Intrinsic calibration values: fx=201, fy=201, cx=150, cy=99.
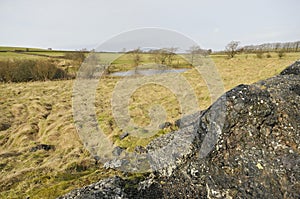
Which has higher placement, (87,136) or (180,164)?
(180,164)

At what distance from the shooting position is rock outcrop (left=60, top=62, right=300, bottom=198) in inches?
134

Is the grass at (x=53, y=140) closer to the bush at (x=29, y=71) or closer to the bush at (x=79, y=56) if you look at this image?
the bush at (x=29, y=71)

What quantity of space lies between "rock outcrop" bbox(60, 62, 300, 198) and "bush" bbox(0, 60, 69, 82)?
40.2m

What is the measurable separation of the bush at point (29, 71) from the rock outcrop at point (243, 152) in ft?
132

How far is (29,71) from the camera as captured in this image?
3819 cm

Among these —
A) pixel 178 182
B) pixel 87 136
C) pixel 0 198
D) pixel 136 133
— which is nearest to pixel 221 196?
pixel 178 182

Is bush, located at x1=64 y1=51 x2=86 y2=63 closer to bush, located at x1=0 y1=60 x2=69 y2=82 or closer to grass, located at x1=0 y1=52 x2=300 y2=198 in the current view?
bush, located at x1=0 y1=60 x2=69 y2=82

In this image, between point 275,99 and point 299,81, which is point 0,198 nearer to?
point 275,99

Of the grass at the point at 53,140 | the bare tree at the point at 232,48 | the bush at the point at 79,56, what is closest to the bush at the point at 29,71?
the bush at the point at 79,56

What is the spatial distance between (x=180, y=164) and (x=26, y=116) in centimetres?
1711

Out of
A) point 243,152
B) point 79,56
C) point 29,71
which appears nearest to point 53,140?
point 243,152

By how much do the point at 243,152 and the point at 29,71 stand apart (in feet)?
141

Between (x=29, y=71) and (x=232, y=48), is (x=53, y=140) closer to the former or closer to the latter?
(x=29, y=71)

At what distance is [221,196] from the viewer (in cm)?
362
